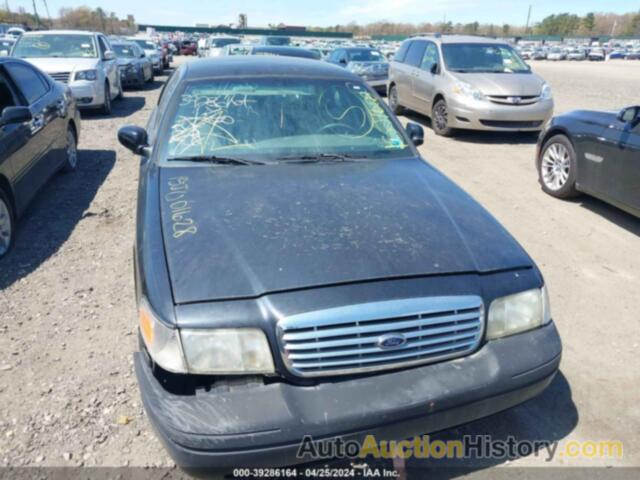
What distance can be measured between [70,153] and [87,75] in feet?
14.9

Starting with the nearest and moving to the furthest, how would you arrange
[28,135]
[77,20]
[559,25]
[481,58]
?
[28,135] < [481,58] < [77,20] < [559,25]

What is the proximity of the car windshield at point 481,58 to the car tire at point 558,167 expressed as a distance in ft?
12.9

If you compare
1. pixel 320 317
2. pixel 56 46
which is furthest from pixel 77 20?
pixel 320 317

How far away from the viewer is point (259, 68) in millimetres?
3729

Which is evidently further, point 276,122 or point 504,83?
point 504,83

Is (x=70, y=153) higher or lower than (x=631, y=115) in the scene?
lower

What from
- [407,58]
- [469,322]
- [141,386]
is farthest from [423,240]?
[407,58]

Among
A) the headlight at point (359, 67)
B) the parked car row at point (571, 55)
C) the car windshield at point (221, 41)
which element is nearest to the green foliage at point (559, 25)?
the parked car row at point (571, 55)

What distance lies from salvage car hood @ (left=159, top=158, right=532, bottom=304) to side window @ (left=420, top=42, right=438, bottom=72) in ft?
25.7

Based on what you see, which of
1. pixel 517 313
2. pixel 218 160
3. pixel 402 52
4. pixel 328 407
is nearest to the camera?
pixel 328 407

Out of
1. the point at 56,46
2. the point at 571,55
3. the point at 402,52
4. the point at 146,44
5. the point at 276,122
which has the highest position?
the point at 276,122

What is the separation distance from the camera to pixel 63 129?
6211mm

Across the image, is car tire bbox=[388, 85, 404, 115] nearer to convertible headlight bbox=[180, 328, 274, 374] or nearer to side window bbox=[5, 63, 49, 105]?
side window bbox=[5, 63, 49, 105]

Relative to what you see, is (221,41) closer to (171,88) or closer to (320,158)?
(171,88)
